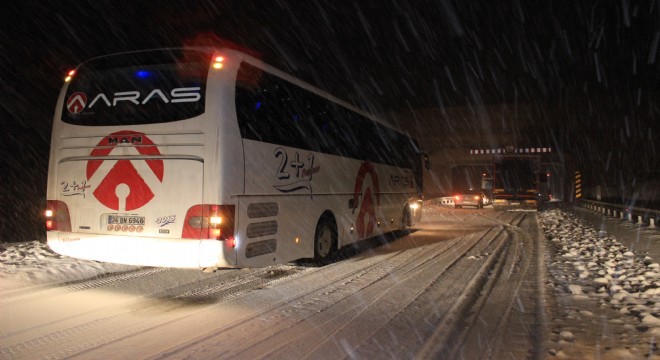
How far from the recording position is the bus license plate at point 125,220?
22.6 feet

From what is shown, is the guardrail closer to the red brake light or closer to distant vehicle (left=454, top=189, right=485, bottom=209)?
distant vehicle (left=454, top=189, right=485, bottom=209)

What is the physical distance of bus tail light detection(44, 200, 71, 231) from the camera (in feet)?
24.1

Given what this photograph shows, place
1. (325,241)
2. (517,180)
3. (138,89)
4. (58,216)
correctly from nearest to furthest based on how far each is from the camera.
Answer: (138,89)
(58,216)
(325,241)
(517,180)

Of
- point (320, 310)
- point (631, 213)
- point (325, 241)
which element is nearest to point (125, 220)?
point (320, 310)

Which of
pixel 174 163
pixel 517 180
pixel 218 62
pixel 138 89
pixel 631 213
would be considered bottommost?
pixel 631 213

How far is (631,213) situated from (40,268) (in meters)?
20.9

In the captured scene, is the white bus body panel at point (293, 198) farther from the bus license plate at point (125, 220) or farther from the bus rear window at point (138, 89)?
the bus license plate at point (125, 220)

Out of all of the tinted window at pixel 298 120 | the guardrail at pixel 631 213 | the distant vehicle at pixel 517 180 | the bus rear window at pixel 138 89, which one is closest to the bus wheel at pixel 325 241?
the tinted window at pixel 298 120

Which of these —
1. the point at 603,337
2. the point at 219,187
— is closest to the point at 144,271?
the point at 219,187

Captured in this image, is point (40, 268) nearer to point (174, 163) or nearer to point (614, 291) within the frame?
point (174, 163)

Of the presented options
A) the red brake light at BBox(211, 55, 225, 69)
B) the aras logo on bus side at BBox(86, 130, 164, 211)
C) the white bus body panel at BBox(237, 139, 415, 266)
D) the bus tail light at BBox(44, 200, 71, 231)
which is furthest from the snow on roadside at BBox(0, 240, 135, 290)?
the red brake light at BBox(211, 55, 225, 69)

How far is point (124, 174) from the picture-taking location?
7031 millimetres

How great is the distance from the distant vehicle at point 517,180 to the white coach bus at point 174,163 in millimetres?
30704

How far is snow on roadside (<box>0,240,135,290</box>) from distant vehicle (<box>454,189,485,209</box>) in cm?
3209
